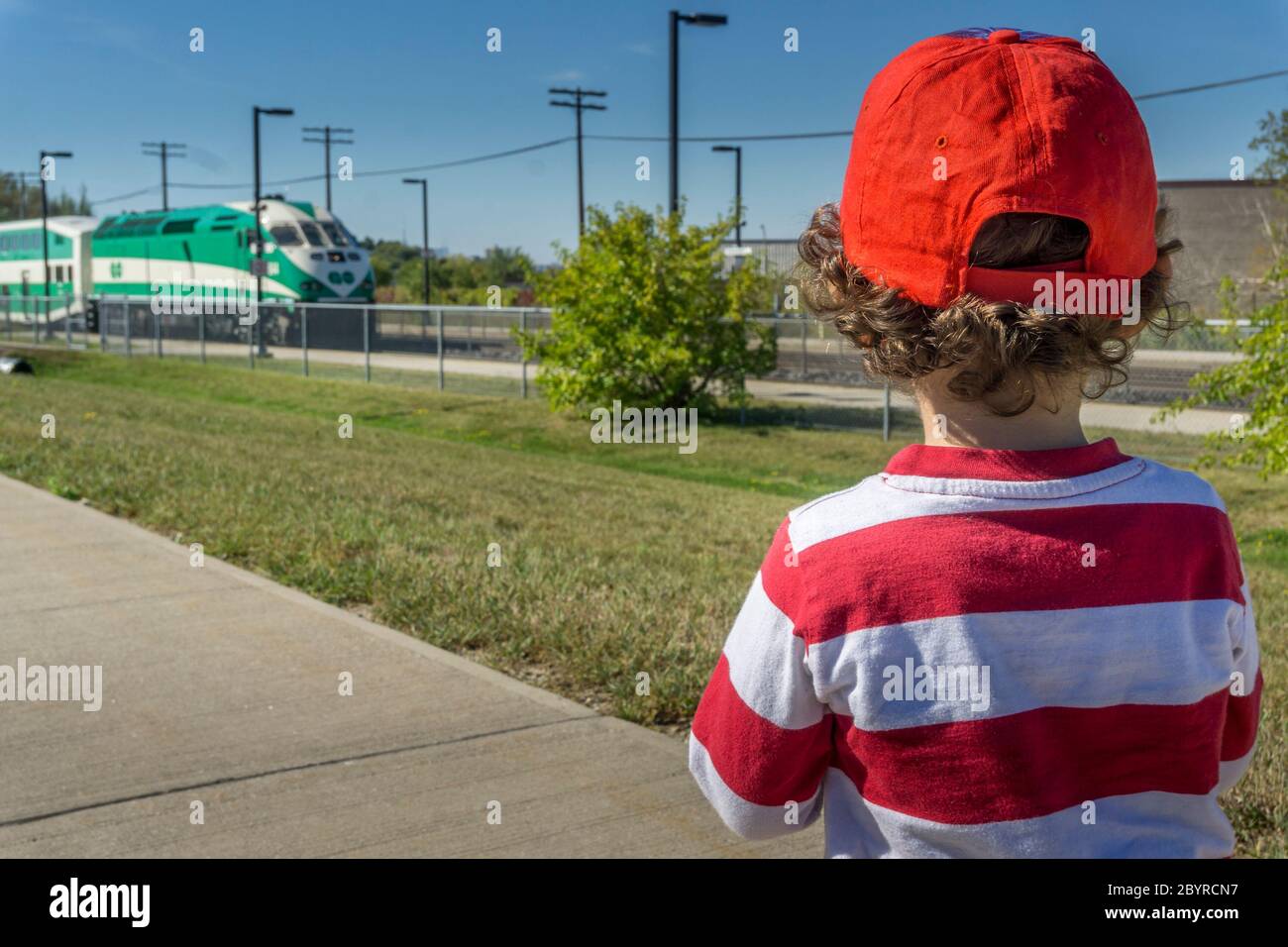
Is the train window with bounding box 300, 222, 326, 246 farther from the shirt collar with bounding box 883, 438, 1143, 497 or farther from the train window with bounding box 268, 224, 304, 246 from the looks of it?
the shirt collar with bounding box 883, 438, 1143, 497

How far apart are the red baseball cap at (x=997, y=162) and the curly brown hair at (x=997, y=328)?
2 centimetres

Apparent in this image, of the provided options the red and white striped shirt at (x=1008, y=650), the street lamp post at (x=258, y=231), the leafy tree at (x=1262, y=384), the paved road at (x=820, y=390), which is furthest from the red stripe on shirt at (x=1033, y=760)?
the street lamp post at (x=258, y=231)

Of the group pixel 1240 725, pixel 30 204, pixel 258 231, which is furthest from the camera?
pixel 30 204

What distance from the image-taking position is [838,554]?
1.46 metres

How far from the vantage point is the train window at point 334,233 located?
36.2 meters

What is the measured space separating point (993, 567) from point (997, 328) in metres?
0.27

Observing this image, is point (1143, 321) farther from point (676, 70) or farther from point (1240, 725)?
point (676, 70)

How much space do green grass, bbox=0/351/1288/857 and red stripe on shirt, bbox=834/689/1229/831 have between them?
7.37 feet

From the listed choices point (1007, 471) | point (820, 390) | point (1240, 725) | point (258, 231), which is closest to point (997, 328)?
point (1007, 471)

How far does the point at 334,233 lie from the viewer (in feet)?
119

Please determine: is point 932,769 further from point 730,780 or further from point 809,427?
point 809,427

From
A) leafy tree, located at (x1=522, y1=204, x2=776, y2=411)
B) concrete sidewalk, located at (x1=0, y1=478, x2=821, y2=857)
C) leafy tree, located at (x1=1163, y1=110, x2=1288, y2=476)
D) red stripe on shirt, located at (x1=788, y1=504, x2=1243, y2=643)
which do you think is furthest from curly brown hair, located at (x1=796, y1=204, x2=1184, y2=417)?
leafy tree, located at (x1=522, y1=204, x2=776, y2=411)
